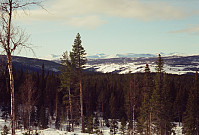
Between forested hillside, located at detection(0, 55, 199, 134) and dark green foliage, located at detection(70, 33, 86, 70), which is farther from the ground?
dark green foliage, located at detection(70, 33, 86, 70)

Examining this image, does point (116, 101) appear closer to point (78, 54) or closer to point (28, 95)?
point (78, 54)

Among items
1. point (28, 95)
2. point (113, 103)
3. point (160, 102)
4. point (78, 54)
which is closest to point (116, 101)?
point (113, 103)

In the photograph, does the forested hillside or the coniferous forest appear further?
the forested hillside

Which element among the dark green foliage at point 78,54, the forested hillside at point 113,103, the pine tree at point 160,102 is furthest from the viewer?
the pine tree at point 160,102

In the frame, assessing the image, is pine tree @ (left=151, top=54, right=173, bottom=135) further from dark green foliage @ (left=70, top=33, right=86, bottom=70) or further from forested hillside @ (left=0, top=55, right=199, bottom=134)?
dark green foliage @ (left=70, top=33, right=86, bottom=70)

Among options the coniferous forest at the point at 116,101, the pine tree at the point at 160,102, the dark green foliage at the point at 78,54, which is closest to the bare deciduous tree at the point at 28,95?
the coniferous forest at the point at 116,101

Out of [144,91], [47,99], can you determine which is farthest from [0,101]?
[144,91]

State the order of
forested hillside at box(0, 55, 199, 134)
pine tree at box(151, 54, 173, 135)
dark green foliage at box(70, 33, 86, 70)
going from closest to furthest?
dark green foliage at box(70, 33, 86, 70) → forested hillside at box(0, 55, 199, 134) → pine tree at box(151, 54, 173, 135)

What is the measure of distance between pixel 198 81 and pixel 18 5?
39.3 m

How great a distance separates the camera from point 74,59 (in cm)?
2891

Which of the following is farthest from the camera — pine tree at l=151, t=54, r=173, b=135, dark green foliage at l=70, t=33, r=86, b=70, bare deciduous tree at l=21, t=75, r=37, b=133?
pine tree at l=151, t=54, r=173, b=135

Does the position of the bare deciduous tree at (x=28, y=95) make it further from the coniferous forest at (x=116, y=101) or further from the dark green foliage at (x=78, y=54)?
the dark green foliage at (x=78, y=54)

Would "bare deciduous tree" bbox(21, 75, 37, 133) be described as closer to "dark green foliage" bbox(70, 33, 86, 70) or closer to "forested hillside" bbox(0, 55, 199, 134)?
"forested hillside" bbox(0, 55, 199, 134)

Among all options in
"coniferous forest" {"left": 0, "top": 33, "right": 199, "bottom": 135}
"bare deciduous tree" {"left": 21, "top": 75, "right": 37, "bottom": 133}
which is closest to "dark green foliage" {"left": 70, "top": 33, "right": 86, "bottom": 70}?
"coniferous forest" {"left": 0, "top": 33, "right": 199, "bottom": 135}
